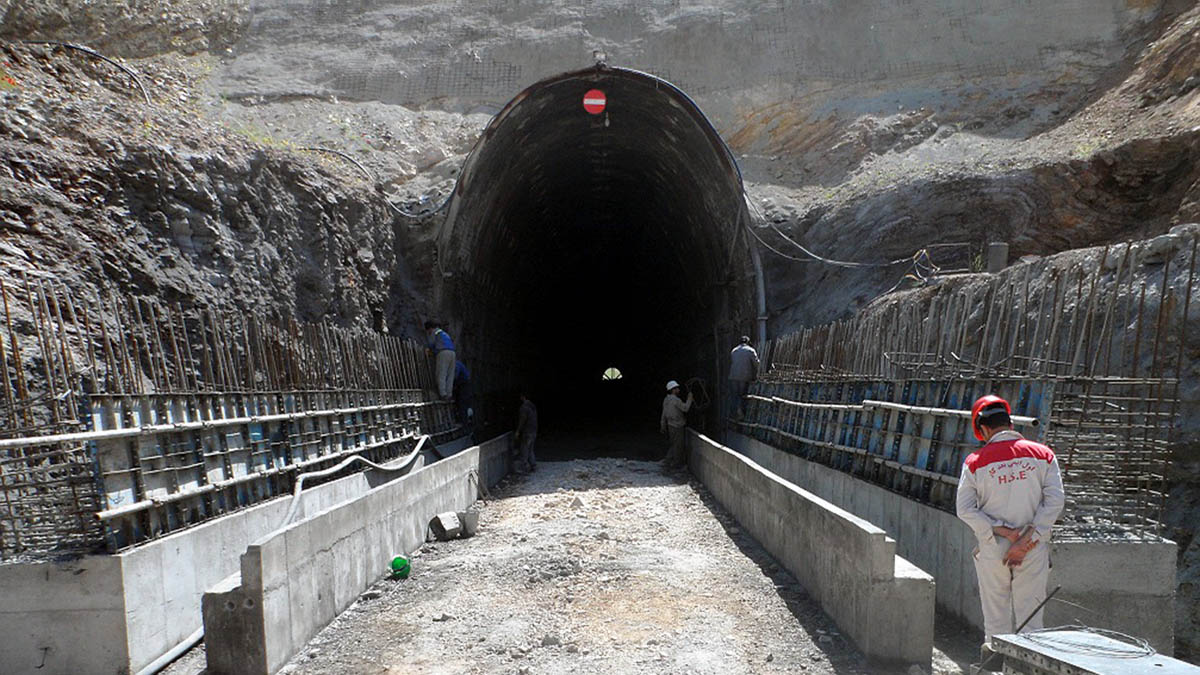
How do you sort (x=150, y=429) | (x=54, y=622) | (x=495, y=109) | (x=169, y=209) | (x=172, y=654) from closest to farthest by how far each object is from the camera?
(x=54, y=622)
(x=172, y=654)
(x=150, y=429)
(x=169, y=209)
(x=495, y=109)

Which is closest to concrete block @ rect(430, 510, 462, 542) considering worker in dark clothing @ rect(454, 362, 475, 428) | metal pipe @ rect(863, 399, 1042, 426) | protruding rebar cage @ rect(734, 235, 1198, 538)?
protruding rebar cage @ rect(734, 235, 1198, 538)

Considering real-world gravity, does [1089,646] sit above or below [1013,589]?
above

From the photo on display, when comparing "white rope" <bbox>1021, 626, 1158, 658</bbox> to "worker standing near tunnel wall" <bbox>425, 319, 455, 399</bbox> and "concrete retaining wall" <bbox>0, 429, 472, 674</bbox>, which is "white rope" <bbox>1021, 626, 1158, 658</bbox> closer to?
"concrete retaining wall" <bbox>0, 429, 472, 674</bbox>

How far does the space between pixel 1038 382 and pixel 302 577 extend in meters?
5.56

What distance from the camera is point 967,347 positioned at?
1074cm

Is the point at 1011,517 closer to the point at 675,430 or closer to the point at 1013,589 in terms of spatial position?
the point at 1013,589

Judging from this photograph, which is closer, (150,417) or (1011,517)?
(1011,517)

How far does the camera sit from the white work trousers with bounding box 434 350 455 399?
1641 cm

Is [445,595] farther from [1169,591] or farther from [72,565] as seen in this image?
[1169,591]

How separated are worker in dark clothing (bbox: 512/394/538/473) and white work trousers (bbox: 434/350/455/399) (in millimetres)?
1725

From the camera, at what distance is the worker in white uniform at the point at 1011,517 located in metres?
4.48

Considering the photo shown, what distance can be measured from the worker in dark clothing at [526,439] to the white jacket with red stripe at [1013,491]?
41.8 ft

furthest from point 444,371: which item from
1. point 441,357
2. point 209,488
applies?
point 209,488

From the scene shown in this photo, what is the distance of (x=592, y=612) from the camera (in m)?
6.50
